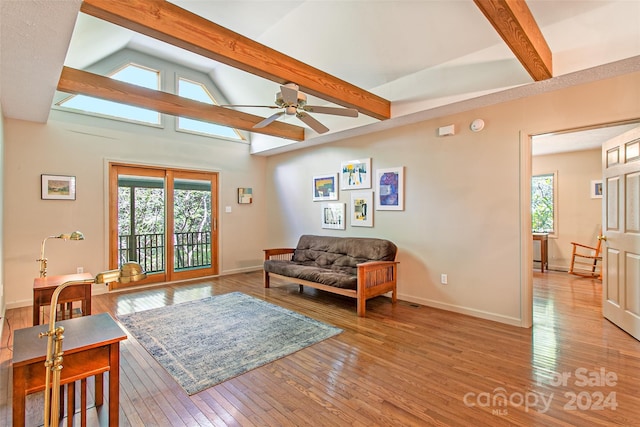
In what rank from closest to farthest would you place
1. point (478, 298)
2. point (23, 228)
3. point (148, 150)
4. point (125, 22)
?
point (125, 22), point (478, 298), point (23, 228), point (148, 150)

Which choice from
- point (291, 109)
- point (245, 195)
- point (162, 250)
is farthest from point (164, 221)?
point (291, 109)

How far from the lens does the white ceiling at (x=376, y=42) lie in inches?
95.3

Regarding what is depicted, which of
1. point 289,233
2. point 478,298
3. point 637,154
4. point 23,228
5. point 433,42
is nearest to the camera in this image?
point 637,154

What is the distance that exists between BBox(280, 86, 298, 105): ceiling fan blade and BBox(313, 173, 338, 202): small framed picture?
8.32 ft

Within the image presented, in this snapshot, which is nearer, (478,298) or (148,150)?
(478,298)

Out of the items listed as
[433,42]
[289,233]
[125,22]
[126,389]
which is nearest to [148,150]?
[289,233]

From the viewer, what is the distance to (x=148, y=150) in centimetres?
527

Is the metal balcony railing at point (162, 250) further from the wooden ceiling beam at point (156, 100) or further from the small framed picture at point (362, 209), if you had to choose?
the small framed picture at point (362, 209)

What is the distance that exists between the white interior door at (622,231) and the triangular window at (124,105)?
5946 mm

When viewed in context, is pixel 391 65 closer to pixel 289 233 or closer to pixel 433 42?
pixel 433 42

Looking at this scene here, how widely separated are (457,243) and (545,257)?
397cm

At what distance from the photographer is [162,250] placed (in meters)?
5.53

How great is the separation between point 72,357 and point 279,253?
156 inches

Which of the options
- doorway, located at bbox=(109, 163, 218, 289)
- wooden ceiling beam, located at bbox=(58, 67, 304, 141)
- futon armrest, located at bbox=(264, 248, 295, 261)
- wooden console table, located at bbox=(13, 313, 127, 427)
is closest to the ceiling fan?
wooden ceiling beam, located at bbox=(58, 67, 304, 141)
